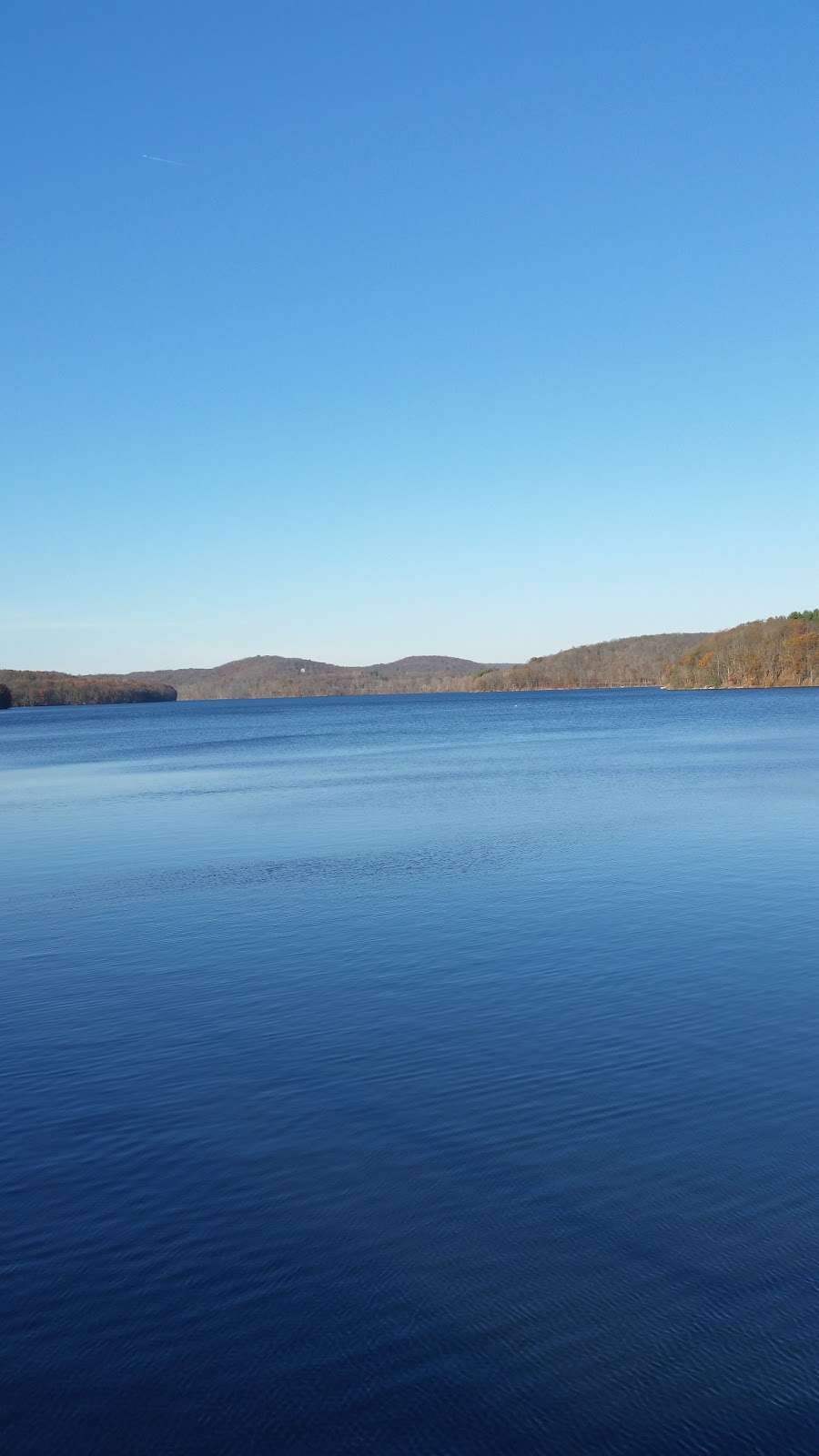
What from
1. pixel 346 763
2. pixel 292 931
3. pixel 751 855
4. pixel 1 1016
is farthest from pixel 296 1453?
pixel 346 763

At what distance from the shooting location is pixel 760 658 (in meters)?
153

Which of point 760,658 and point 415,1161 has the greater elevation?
point 760,658

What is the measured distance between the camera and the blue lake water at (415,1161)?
19.3ft

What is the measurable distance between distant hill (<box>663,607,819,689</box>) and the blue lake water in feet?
446

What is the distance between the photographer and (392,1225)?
759 cm

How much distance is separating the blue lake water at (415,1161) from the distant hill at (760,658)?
136 meters

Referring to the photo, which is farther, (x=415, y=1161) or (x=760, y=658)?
(x=760, y=658)

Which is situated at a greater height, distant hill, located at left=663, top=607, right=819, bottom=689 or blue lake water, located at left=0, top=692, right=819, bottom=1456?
distant hill, located at left=663, top=607, right=819, bottom=689

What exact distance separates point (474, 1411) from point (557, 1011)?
22.4ft

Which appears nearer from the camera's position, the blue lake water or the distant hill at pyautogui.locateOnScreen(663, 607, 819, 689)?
the blue lake water

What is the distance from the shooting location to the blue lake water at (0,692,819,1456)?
231 inches

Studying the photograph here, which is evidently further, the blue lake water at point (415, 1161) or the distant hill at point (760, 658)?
the distant hill at point (760, 658)

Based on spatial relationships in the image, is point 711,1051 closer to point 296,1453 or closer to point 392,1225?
point 392,1225

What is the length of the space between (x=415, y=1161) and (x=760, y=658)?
154 meters
